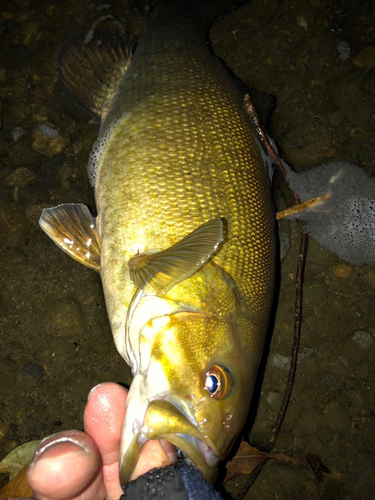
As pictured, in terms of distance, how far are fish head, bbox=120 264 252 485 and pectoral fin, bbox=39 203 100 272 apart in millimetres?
672

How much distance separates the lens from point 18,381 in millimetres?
2523

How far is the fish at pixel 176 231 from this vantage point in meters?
1.66

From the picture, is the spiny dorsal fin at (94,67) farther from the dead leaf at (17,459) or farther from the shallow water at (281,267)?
the dead leaf at (17,459)

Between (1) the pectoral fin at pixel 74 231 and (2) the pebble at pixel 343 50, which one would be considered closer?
(1) the pectoral fin at pixel 74 231

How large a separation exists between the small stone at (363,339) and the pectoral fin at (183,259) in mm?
1707

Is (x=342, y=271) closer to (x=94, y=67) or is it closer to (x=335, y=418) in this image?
(x=335, y=418)

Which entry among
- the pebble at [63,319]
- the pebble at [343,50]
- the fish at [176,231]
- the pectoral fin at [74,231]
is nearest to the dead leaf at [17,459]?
the pebble at [63,319]

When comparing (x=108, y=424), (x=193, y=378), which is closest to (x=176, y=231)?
(x=193, y=378)

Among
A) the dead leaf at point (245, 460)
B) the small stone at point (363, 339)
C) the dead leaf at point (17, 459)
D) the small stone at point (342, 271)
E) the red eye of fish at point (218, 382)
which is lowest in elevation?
the small stone at point (363, 339)

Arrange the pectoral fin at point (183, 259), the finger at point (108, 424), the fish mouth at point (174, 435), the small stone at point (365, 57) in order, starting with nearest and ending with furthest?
the fish mouth at point (174, 435) → the pectoral fin at point (183, 259) → the finger at point (108, 424) → the small stone at point (365, 57)

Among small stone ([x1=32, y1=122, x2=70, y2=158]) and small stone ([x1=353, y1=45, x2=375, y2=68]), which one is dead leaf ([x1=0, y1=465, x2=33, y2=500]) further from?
small stone ([x1=353, y1=45, x2=375, y2=68])

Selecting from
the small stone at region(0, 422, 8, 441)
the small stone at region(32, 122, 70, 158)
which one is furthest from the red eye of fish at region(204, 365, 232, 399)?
the small stone at region(32, 122, 70, 158)

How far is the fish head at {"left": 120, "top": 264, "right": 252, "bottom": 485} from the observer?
1.59 metres

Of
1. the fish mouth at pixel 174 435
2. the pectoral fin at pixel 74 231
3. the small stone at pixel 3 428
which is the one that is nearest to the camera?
the fish mouth at pixel 174 435
